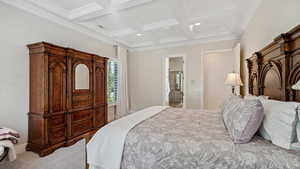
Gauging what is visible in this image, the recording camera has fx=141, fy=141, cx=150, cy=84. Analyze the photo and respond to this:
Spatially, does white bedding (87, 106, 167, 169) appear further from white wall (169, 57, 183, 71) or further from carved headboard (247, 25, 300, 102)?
white wall (169, 57, 183, 71)

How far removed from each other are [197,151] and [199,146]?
0.15 feet

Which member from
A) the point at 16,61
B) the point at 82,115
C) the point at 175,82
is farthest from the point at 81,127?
the point at 175,82

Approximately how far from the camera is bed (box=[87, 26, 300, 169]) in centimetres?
100

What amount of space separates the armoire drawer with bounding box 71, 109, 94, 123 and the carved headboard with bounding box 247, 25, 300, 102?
3317mm

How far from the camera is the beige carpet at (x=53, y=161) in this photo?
2037 mm

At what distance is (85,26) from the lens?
3.49 m

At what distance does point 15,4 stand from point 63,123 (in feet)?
7.22

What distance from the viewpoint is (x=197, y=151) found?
1.12 metres

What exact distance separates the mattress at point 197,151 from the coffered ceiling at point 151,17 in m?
2.15

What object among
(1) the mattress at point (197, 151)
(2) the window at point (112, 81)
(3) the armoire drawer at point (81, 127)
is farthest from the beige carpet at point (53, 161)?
(2) the window at point (112, 81)

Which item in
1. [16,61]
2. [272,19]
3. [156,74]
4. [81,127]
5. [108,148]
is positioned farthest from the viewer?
[156,74]

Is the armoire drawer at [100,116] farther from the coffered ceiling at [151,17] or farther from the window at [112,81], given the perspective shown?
the coffered ceiling at [151,17]

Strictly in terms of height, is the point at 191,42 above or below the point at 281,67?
above

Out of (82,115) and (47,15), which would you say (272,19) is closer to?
(82,115)
